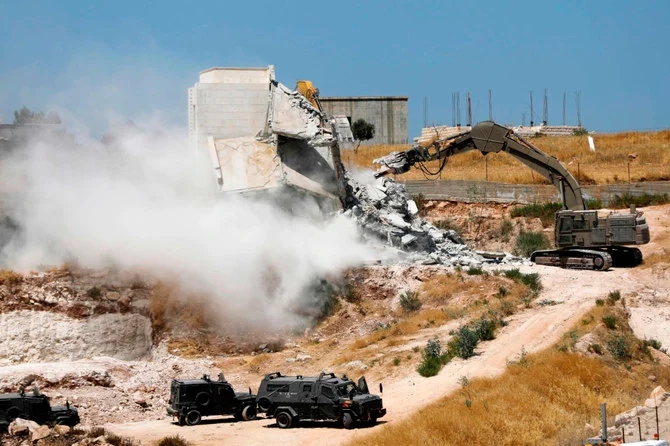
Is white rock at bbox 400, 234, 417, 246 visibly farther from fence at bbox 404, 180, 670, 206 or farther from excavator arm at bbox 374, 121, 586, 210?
fence at bbox 404, 180, 670, 206

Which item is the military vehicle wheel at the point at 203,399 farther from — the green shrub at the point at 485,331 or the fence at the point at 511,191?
the fence at the point at 511,191

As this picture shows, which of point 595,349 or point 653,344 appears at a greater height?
point 595,349

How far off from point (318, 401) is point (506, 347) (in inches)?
316

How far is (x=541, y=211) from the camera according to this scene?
5891 centimetres

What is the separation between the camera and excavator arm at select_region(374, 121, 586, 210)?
4475 centimetres

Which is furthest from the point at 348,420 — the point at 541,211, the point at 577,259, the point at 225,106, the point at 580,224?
the point at 541,211

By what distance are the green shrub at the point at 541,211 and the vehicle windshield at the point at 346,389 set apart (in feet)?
107

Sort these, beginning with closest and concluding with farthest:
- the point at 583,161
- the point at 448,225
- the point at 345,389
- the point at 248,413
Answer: the point at 345,389
the point at 248,413
the point at 448,225
the point at 583,161

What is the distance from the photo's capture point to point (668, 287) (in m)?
41.4

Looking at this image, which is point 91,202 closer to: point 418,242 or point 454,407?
point 418,242

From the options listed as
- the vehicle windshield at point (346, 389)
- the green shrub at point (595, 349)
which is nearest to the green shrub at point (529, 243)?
the green shrub at point (595, 349)

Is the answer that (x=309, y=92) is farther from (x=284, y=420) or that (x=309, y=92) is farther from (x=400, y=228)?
(x=284, y=420)

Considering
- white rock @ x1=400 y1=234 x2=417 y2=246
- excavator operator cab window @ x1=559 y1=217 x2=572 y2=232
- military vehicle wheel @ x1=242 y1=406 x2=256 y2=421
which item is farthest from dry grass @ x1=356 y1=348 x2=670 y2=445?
white rock @ x1=400 y1=234 x2=417 y2=246

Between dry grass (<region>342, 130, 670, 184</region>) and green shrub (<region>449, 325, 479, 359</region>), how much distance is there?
86.1ft
